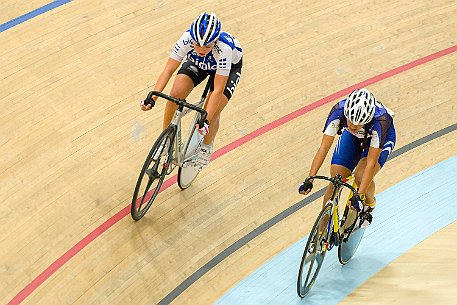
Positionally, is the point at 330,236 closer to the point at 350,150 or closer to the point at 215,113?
the point at 350,150

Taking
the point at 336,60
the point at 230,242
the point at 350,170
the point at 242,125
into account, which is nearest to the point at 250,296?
the point at 230,242

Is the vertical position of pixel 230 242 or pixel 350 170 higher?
pixel 350 170

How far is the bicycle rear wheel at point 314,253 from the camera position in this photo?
5.04 metres

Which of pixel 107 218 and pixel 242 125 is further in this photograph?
pixel 242 125

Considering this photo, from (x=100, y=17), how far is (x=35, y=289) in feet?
9.69

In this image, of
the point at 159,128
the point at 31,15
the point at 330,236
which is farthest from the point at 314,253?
the point at 31,15

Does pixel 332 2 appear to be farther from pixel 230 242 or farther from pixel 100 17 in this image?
pixel 230 242

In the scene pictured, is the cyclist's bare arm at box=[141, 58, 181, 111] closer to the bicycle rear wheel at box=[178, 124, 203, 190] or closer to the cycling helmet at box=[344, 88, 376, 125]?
the bicycle rear wheel at box=[178, 124, 203, 190]

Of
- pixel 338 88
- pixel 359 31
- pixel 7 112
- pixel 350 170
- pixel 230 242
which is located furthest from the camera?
pixel 359 31

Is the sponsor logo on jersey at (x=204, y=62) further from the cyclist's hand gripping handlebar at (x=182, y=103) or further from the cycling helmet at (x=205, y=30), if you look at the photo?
the cyclist's hand gripping handlebar at (x=182, y=103)

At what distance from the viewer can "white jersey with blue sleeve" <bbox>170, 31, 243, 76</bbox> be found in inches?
215

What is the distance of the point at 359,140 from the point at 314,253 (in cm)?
74

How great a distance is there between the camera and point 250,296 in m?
5.45

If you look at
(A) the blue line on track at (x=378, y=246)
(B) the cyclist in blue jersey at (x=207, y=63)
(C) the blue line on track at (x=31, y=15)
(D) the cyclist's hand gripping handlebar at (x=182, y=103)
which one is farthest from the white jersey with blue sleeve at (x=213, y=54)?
(C) the blue line on track at (x=31, y=15)
